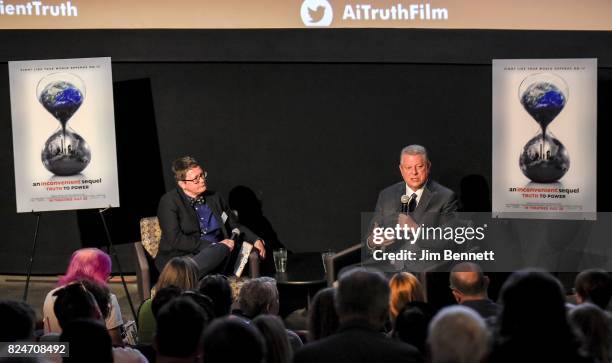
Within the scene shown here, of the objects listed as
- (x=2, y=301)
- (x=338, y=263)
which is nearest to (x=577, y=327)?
(x=2, y=301)

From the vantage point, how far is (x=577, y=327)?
3.05 meters

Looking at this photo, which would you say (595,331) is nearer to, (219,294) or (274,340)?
(274,340)

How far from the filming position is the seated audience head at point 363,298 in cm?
287

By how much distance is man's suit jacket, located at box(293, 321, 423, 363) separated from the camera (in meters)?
2.73

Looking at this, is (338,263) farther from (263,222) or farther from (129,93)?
(129,93)

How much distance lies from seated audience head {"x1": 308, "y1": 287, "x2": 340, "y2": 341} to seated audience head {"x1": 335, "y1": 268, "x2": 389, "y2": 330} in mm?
386

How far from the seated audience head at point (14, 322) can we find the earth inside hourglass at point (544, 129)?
4.33 m

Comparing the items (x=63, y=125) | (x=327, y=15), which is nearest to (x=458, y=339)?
(x=63, y=125)

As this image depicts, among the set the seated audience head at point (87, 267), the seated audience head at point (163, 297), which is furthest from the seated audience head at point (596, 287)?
the seated audience head at point (87, 267)

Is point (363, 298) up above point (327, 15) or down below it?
below

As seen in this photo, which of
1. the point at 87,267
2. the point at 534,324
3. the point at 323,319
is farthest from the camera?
the point at 87,267

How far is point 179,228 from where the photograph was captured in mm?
6262

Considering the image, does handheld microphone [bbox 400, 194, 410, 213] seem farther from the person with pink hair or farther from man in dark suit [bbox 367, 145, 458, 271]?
the person with pink hair

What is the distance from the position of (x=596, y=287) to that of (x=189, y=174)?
10.5 feet
